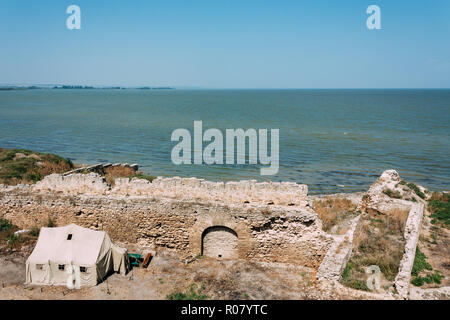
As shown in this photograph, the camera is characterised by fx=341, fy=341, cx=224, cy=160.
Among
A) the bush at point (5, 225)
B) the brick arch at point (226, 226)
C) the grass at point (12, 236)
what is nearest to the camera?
the brick arch at point (226, 226)

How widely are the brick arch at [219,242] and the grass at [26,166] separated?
10.7 metres

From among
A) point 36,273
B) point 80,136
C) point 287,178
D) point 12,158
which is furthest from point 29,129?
point 36,273

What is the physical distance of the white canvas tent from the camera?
10828mm

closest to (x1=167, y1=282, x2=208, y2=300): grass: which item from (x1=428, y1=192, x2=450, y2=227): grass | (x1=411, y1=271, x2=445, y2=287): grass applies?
(x1=411, y1=271, x2=445, y2=287): grass

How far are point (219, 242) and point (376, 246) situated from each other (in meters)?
5.91

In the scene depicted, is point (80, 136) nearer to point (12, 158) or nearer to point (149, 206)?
point (12, 158)

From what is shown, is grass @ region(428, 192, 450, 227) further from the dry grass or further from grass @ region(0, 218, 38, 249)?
grass @ region(0, 218, 38, 249)

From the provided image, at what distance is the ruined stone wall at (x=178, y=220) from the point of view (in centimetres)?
1193

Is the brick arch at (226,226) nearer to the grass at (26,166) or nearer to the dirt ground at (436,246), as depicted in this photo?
the dirt ground at (436,246)

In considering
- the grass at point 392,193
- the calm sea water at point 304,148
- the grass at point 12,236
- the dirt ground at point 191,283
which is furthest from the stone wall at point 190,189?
the calm sea water at point 304,148

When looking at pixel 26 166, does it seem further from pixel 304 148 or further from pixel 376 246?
pixel 304 148

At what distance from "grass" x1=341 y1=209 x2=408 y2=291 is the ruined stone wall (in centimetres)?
130

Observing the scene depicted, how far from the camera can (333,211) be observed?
16609 millimetres

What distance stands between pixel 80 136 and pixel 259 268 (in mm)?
46718
